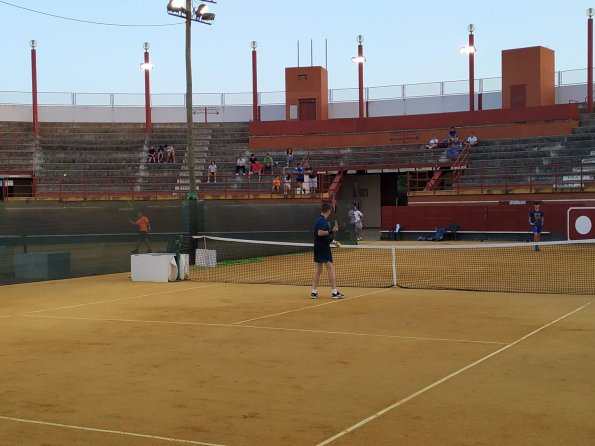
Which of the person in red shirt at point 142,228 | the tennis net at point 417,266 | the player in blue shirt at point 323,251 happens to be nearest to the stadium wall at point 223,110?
the tennis net at point 417,266

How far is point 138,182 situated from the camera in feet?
158

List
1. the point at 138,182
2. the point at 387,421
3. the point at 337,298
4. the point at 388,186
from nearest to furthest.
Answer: the point at 387,421
the point at 337,298
the point at 138,182
the point at 388,186

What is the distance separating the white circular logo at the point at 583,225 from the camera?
36312 millimetres

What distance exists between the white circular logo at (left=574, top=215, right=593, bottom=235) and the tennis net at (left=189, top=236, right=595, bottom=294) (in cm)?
201

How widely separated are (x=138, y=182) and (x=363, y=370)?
131 feet

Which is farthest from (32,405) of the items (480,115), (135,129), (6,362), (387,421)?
(135,129)

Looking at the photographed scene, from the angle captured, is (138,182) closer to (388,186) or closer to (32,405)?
(388,186)

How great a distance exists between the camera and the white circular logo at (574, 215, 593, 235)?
36312 millimetres

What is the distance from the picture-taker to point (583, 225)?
3656 cm

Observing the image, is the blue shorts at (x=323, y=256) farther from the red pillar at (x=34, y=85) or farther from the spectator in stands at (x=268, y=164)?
the red pillar at (x=34, y=85)

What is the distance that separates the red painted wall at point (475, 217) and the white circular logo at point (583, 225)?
1394 millimetres

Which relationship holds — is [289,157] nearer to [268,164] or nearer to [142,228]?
[268,164]

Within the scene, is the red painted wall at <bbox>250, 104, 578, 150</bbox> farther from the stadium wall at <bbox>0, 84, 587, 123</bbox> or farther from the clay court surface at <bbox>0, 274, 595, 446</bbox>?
the clay court surface at <bbox>0, 274, 595, 446</bbox>

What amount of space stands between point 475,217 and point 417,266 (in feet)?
51.8
